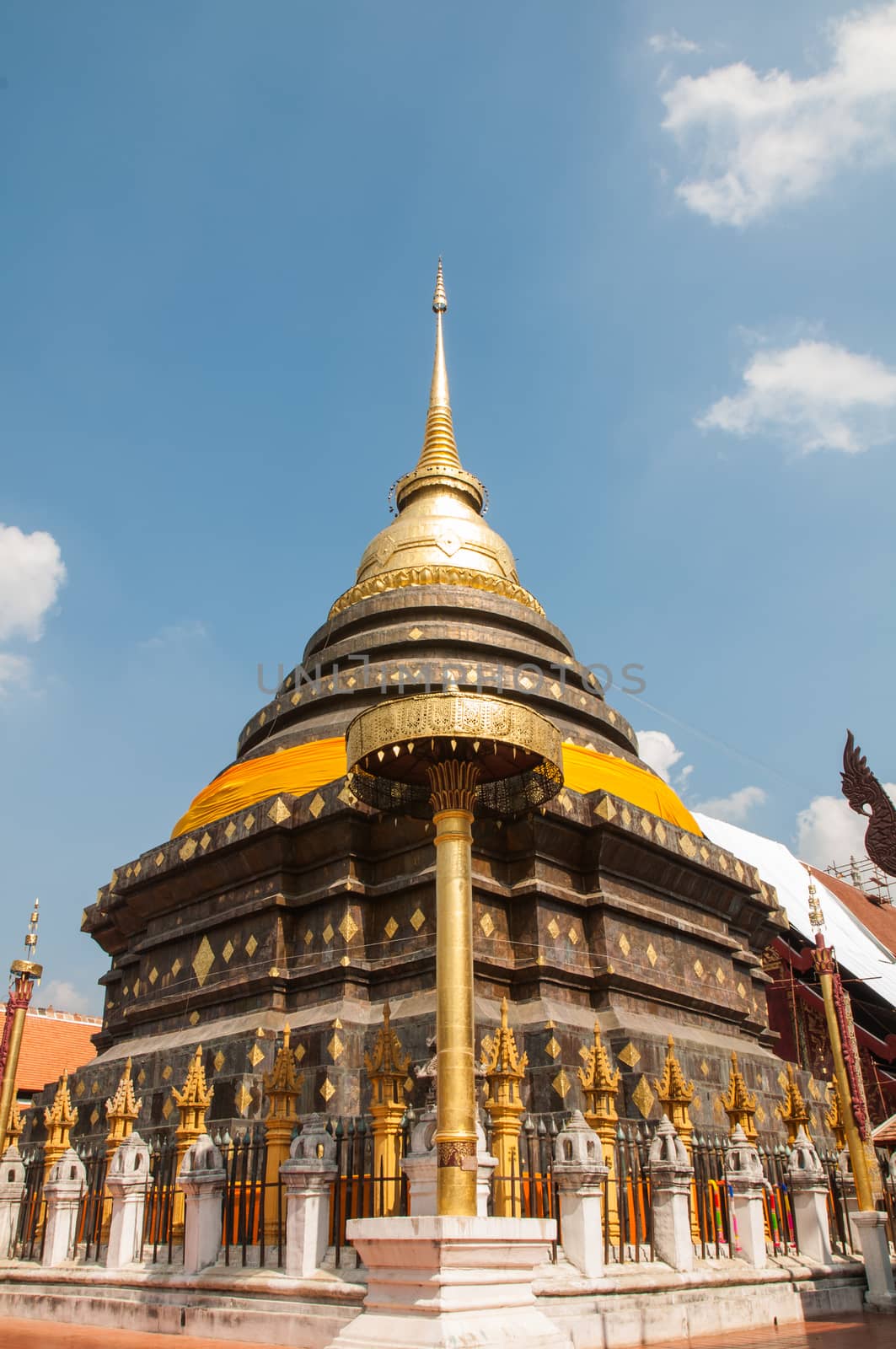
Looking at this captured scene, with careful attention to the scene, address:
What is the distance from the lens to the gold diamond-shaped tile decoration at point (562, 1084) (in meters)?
13.8

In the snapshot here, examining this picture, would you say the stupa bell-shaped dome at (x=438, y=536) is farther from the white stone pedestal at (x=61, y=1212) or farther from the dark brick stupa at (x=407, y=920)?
the white stone pedestal at (x=61, y=1212)

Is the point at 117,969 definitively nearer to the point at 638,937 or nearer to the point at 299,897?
the point at 299,897

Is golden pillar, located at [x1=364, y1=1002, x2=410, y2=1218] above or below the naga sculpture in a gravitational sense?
below

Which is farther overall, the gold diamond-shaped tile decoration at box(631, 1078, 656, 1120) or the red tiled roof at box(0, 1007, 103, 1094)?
the red tiled roof at box(0, 1007, 103, 1094)

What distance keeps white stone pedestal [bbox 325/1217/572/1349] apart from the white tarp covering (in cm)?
2249

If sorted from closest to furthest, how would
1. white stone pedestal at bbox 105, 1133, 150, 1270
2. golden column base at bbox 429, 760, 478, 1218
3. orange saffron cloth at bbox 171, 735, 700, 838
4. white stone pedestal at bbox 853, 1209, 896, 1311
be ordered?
golden column base at bbox 429, 760, 478, 1218 < white stone pedestal at bbox 105, 1133, 150, 1270 < white stone pedestal at bbox 853, 1209, 896, 1311 < orange saffron cloth at bbox 171, 735, 700, 838

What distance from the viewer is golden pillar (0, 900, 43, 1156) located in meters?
17.2

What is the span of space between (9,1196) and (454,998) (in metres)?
9.10

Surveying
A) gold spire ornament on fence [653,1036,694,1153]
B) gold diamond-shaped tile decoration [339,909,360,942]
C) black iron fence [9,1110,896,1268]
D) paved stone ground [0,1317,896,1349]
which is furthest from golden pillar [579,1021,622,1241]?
gold diamond-shaped tile decoration [339,909,360,942]

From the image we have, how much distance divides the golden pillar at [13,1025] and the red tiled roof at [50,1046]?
15.3 meters

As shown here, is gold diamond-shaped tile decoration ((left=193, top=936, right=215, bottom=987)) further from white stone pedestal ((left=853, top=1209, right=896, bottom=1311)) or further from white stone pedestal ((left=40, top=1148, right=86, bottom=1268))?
white stone pedestal ((left=853, top=1209, right=896, bottom=1311))

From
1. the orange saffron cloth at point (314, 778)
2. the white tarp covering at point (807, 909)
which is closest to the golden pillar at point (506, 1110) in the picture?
the orange saffron cloth at point (314, 778)

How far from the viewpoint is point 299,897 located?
665 inches

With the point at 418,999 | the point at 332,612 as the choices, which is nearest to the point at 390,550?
the point at 332,612
